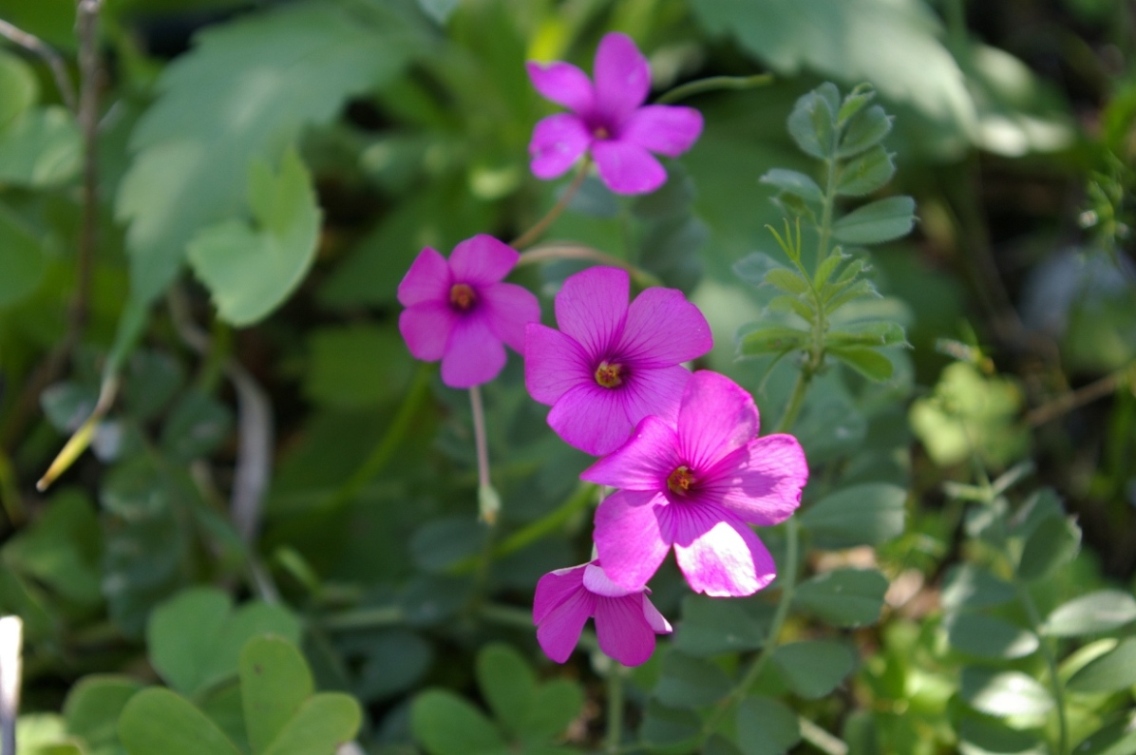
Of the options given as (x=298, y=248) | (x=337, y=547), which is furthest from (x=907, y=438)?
(x=337, y=547)

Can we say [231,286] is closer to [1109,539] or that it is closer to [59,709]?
[59,709]

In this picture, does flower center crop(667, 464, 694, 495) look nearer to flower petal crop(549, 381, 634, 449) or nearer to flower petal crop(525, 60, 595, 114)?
flower petal crop(549, 381, 634, 449)

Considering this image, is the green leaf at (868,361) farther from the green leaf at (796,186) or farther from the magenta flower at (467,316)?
the magenta flower at (467,316)

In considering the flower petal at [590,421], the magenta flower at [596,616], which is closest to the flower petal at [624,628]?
the magenta flower at [596,616]

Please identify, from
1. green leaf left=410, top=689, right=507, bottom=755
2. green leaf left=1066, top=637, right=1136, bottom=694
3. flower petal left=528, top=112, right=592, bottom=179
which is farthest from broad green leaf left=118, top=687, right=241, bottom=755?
green leaf left=1066, top=637, right=1136, bottom=694

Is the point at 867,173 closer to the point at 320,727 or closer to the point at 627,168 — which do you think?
the point at 627,168

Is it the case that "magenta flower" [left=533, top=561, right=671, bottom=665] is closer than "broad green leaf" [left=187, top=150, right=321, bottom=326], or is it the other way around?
"magenta flower" [left=533, top=561, right=671, bottom=665]

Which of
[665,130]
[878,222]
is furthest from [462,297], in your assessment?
[878,222]
